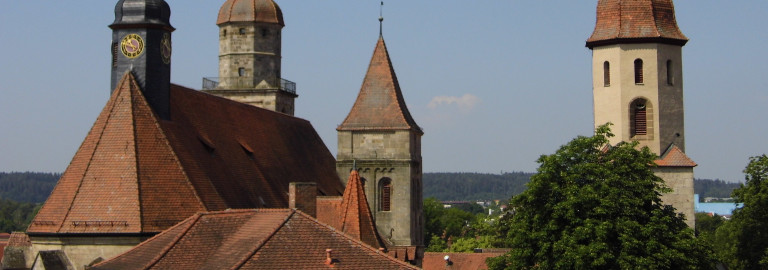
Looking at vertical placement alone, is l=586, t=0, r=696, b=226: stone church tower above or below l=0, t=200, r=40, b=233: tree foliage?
above

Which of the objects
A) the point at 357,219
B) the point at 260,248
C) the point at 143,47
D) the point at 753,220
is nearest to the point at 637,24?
the point at 753,220

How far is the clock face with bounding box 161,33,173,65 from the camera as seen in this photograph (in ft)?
139

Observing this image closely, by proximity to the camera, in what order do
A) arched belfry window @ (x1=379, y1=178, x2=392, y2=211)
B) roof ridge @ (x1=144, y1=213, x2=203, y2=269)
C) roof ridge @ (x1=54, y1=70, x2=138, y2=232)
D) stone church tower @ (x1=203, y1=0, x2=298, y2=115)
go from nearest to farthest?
roof ridge @ (x1=144, y1=213, x2=203, y2=269) → roof ridge @ (x1=54, y1=70, x2=138, y2=232) → arched belfry window @ (x1=379, y1=178, x2=392, y2=211) → stone church tower @ (x1=203, y1=0, x2=298, y2=115)

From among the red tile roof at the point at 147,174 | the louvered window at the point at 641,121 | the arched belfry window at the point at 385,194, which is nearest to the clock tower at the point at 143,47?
the red tile roof at the point at 147,174

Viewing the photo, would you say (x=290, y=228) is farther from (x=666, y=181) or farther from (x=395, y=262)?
(x=666, y=181)

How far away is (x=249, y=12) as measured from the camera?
61.6 m

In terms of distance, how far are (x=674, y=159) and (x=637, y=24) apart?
16.7 feet

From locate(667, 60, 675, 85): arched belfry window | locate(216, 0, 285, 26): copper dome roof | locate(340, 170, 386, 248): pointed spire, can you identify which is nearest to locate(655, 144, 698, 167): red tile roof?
locate(667, 60, 675, 85): arched belfry window

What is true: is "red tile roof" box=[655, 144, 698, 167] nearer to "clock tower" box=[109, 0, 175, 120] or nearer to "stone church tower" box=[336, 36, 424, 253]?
"stone church tower" box=[336, 36, 424, 253]

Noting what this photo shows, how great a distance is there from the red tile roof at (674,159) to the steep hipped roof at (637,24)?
3965mm

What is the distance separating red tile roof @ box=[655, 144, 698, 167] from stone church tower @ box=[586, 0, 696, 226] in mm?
35

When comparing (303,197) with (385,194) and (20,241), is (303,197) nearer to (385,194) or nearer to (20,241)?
(20,241)

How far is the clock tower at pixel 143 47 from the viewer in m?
41.7

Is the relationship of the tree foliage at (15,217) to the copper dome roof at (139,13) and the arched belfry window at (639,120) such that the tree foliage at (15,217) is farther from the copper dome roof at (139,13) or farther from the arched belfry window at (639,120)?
the arched belfry window at (639,120)
